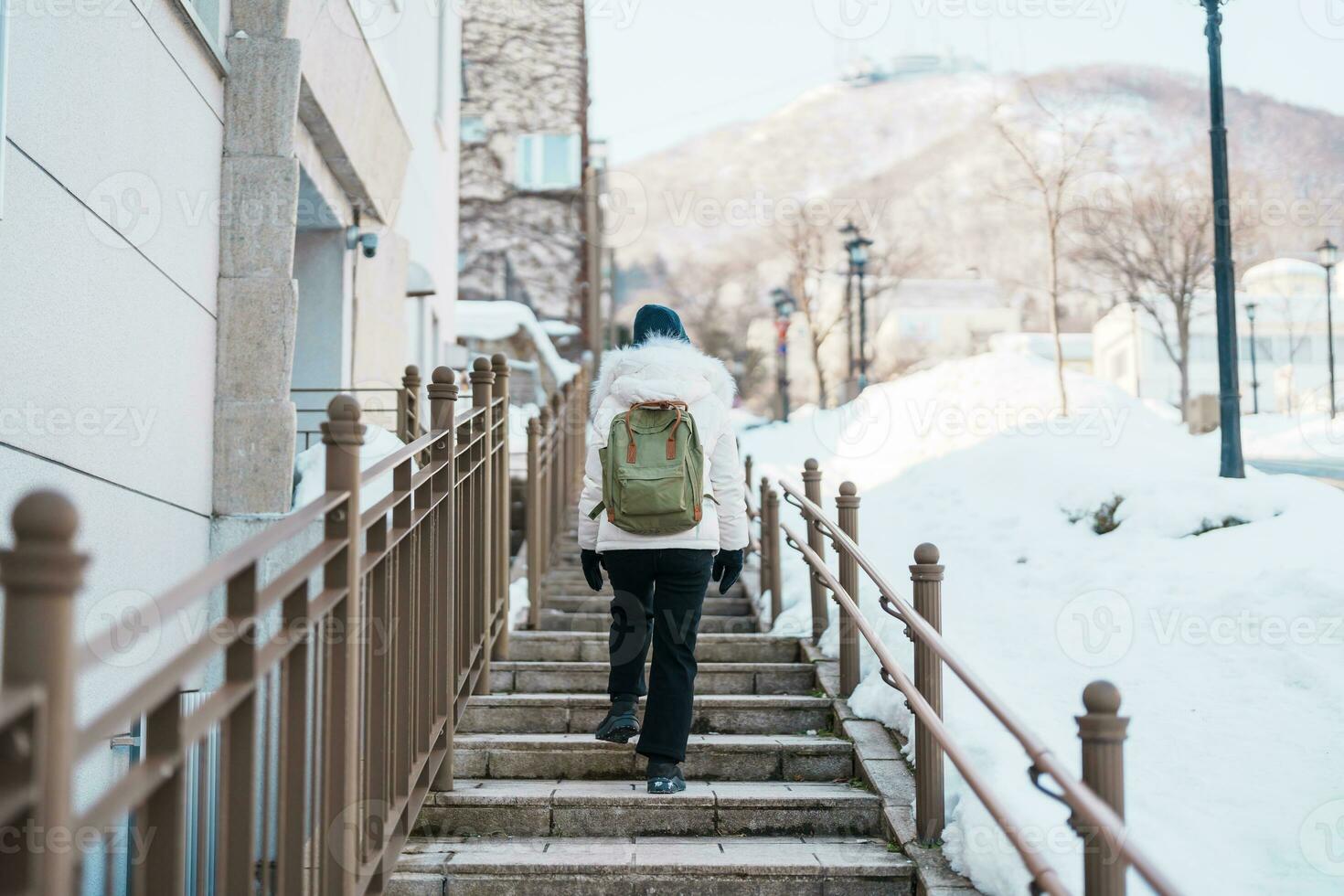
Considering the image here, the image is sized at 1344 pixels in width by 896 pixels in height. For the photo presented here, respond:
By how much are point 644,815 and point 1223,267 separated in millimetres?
5802

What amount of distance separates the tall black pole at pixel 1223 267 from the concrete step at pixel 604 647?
3.52 m

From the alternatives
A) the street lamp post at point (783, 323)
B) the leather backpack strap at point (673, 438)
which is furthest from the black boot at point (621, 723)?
the street lamp post at point (783, 323)

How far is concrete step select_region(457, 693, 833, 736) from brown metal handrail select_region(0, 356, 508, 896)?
204 mm

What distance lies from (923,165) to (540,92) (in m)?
112

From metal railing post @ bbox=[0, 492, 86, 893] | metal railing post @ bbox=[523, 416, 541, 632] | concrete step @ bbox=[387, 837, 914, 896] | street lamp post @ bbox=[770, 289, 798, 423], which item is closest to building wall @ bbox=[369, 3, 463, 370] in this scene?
metal railing post @ bbox=[523, 416, 541, 632]

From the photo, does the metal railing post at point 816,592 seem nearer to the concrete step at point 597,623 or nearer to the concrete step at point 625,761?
the concrete step at point 597,623

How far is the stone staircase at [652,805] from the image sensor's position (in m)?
3.69

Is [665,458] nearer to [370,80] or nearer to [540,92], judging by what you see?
[370,80]

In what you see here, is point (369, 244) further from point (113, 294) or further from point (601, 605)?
point (113, 294)

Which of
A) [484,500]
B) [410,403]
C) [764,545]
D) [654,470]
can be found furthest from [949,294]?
[654,470]

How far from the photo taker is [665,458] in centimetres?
408

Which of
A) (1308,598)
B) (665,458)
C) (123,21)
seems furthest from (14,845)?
(1308,598)

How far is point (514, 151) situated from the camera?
24.7m

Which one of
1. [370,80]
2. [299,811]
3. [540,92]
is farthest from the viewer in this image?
[540,92]
